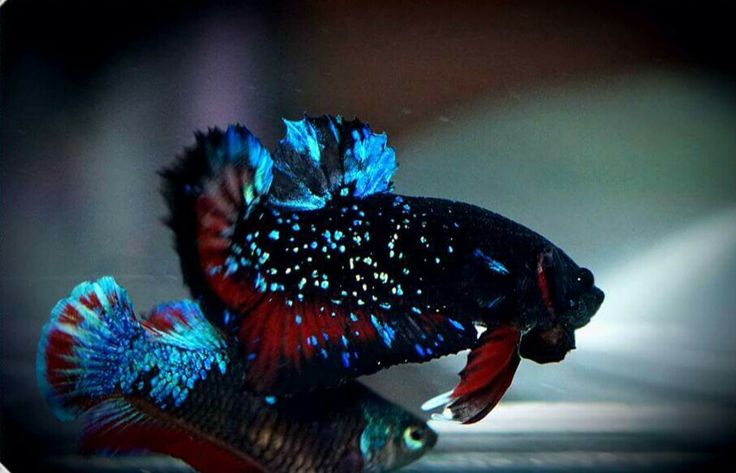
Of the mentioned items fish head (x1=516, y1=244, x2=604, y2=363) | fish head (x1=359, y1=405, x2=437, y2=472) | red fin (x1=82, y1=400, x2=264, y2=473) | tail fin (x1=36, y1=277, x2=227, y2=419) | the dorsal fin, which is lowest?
red fin (x1=82, y1=400, x2=264, y2=473)

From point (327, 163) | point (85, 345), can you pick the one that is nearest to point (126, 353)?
point (85, 345)

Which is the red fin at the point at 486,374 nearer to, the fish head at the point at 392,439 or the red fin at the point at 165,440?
the fish head at the point at 392,439

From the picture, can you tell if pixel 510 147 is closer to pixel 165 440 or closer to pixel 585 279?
pixel 585 279

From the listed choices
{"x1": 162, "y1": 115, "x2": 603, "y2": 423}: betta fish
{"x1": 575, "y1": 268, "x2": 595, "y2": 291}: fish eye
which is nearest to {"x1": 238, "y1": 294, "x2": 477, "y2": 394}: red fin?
{"x1": 162, "y1": 115, "x2": 603, "y2": 423}: betta fish

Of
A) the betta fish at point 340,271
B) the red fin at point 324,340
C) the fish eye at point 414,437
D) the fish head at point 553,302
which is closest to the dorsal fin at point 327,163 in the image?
the betta fish at point 340,271

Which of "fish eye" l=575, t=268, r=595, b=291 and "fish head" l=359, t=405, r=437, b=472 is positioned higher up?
"fish eye" l=575, t=268, r=595, b=291

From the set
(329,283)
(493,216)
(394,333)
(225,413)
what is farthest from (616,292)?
(225,413)

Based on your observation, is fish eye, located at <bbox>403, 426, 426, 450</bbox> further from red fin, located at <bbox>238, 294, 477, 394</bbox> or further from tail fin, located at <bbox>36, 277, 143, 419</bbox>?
tail fin, located at <bbox>36, 277, 143, 419</bbox>
